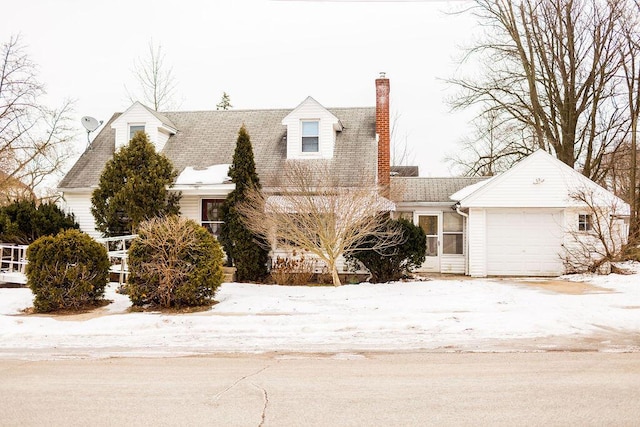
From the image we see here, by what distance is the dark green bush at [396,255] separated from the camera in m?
14.8

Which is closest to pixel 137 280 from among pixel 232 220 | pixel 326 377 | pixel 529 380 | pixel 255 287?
pixel 255 287

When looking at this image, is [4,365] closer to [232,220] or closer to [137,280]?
[137,280]

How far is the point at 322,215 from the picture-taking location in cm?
1419

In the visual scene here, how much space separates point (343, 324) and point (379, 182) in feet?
29.3

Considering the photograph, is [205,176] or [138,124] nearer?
[205,176]

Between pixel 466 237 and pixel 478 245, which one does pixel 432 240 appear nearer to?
pixel 466 237

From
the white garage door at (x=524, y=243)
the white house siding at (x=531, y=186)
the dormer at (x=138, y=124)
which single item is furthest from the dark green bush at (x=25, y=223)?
the white garage door at (x=524, y=243)

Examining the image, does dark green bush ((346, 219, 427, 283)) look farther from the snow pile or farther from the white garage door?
the white garage door

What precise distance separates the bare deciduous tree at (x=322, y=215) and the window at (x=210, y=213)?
374 centimetres

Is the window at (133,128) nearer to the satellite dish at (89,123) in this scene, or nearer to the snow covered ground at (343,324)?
the satellite dish at (89,123)

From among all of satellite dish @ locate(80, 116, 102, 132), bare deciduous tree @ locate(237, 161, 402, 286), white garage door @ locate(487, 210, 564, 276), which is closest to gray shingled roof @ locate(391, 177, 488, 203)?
white garage door @ locate(487, 210, 564, 276)

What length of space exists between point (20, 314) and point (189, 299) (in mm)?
3572

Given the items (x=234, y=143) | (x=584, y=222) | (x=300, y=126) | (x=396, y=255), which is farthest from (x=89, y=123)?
(x=584, y=222)

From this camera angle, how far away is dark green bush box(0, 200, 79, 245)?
15852 millimetres
